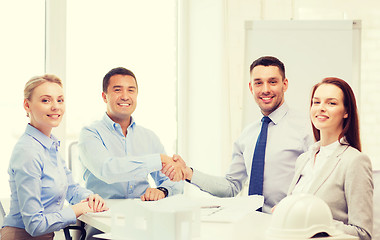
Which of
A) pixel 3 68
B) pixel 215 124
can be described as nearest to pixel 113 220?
pixel 3 68

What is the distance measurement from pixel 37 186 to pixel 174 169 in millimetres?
839

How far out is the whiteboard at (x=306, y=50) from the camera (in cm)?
396

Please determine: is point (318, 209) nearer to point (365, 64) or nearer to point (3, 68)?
point (3, 68)

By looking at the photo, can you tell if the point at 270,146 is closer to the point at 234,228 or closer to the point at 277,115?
the point at 277,115

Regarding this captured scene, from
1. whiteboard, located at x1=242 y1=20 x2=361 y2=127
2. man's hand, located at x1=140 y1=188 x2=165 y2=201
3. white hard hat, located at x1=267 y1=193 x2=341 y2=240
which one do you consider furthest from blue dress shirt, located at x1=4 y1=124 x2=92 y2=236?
whiteboard, located at x1=242 y1=20 x2=361 y2=127

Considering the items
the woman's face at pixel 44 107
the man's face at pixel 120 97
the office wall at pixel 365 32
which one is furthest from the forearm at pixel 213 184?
the office wall at pixel 365 32

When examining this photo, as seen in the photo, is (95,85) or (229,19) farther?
(229,19)

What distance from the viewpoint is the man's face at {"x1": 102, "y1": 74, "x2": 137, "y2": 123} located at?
2.93 meters

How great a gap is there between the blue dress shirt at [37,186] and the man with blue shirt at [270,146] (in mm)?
652

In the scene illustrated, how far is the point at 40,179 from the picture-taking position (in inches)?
90.0

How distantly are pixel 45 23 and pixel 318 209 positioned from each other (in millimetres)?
2454

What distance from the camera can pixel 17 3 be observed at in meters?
3.28

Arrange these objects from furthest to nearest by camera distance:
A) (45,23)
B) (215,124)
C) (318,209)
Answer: (215,124), (45,23), (318,209)

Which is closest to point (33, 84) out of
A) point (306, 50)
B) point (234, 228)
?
point (234, 228)
